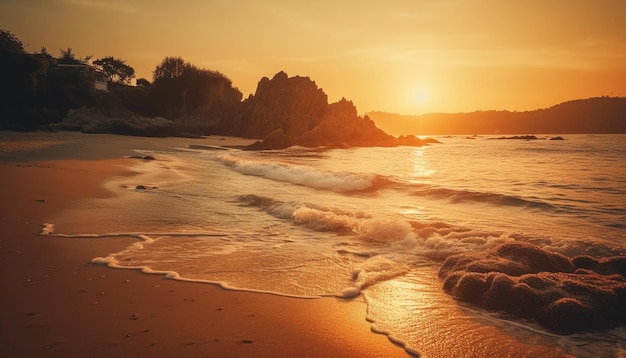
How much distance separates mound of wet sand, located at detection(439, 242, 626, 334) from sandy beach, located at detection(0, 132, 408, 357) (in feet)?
4.85

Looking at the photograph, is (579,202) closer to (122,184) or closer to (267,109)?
(122,184)

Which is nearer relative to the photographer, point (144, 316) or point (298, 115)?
point (144, 316)

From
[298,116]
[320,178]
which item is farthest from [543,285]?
[298,116]

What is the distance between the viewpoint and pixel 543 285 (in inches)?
177

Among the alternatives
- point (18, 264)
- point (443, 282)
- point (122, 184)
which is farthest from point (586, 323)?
point (122, 184)

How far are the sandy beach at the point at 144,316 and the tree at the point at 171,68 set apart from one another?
255 feet

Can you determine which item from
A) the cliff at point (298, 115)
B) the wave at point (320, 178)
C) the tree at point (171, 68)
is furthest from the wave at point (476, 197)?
the tree at point (171, 68)

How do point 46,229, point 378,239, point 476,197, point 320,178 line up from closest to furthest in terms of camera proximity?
point 46,229
point 378,239
point 476,197
point 320,178

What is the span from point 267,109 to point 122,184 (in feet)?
198

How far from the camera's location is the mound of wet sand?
3996 mm

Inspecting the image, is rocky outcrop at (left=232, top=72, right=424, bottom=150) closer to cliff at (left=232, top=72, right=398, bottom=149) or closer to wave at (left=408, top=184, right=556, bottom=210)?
cliff at (left=232, top=72, right=398, bottom=149)

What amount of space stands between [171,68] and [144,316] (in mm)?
81621

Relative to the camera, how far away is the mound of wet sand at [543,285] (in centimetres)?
400

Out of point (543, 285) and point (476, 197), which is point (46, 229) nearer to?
point (543, 285)
